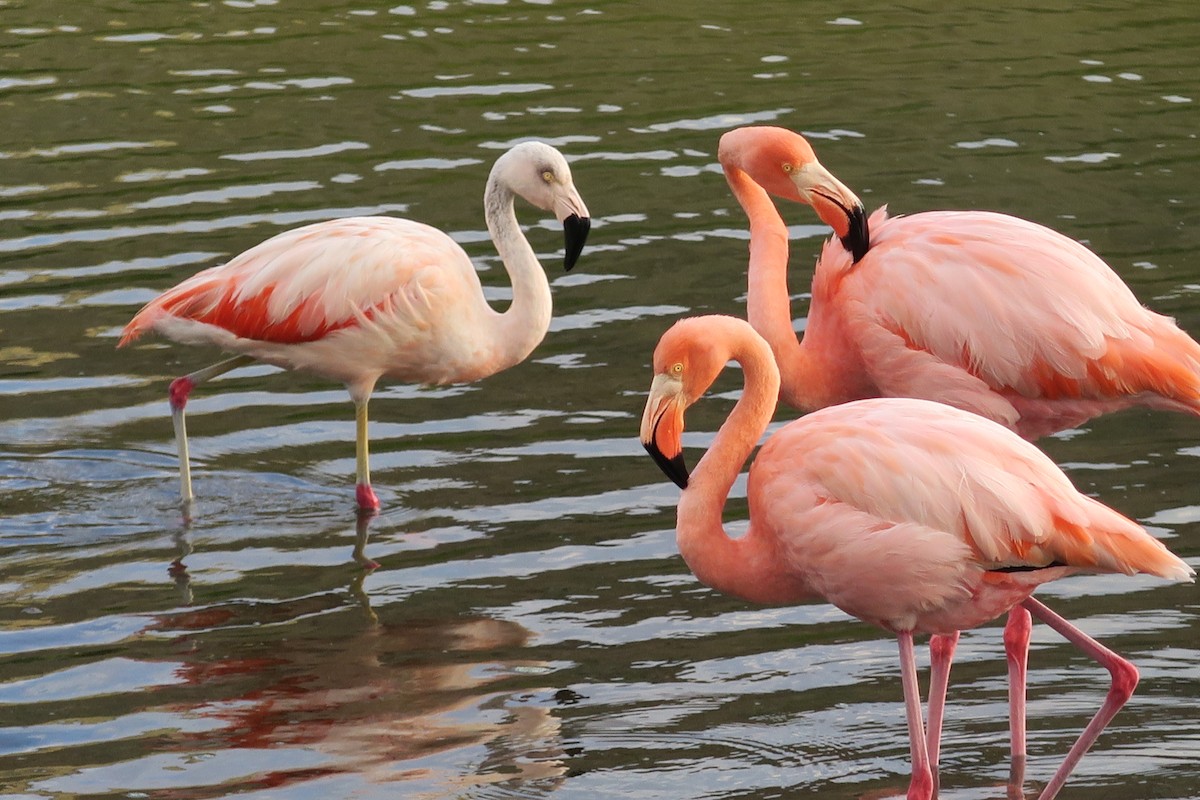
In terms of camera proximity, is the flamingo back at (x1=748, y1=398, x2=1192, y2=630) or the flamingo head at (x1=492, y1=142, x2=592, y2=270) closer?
the flamingo back at (x1=748, y1=398, x2=1192, y2=630)

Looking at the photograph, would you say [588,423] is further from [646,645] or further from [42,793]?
[42,793]

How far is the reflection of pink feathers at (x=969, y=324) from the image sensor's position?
5180mm

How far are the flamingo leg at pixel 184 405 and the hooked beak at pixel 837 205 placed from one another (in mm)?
2394

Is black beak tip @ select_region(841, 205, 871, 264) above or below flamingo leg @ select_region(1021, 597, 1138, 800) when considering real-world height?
above

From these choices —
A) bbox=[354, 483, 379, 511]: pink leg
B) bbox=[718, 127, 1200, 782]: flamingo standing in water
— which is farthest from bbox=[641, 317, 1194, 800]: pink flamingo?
bbox=[354, 483, 379, 511]: pink leg

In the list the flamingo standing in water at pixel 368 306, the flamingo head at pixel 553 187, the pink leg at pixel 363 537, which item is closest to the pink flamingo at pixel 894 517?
the pink leg at pixel 363 537

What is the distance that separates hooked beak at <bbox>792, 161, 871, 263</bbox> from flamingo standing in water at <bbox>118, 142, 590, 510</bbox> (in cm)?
130

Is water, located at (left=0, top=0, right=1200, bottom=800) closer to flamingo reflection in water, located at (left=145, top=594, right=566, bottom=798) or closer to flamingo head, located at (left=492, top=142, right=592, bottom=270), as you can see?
flamingo reflection in water, located at (left=145, top=594, right=566, bottom=798)

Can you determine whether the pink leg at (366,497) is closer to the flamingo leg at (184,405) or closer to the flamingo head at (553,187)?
the flamingo leg at (184,405)

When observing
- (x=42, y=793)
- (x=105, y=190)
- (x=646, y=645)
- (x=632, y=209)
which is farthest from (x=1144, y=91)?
(x=42, y=793)

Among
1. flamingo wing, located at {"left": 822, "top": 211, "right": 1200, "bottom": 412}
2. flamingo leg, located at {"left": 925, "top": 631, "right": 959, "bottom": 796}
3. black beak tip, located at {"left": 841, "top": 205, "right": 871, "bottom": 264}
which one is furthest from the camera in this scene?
black beak tip, located at {"left": 841, "top": 205, "right": 871, "bottom": 264}

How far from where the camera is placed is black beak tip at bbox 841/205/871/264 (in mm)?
5508

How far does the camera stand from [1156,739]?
4.79 m

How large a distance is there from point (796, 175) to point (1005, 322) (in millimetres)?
892
